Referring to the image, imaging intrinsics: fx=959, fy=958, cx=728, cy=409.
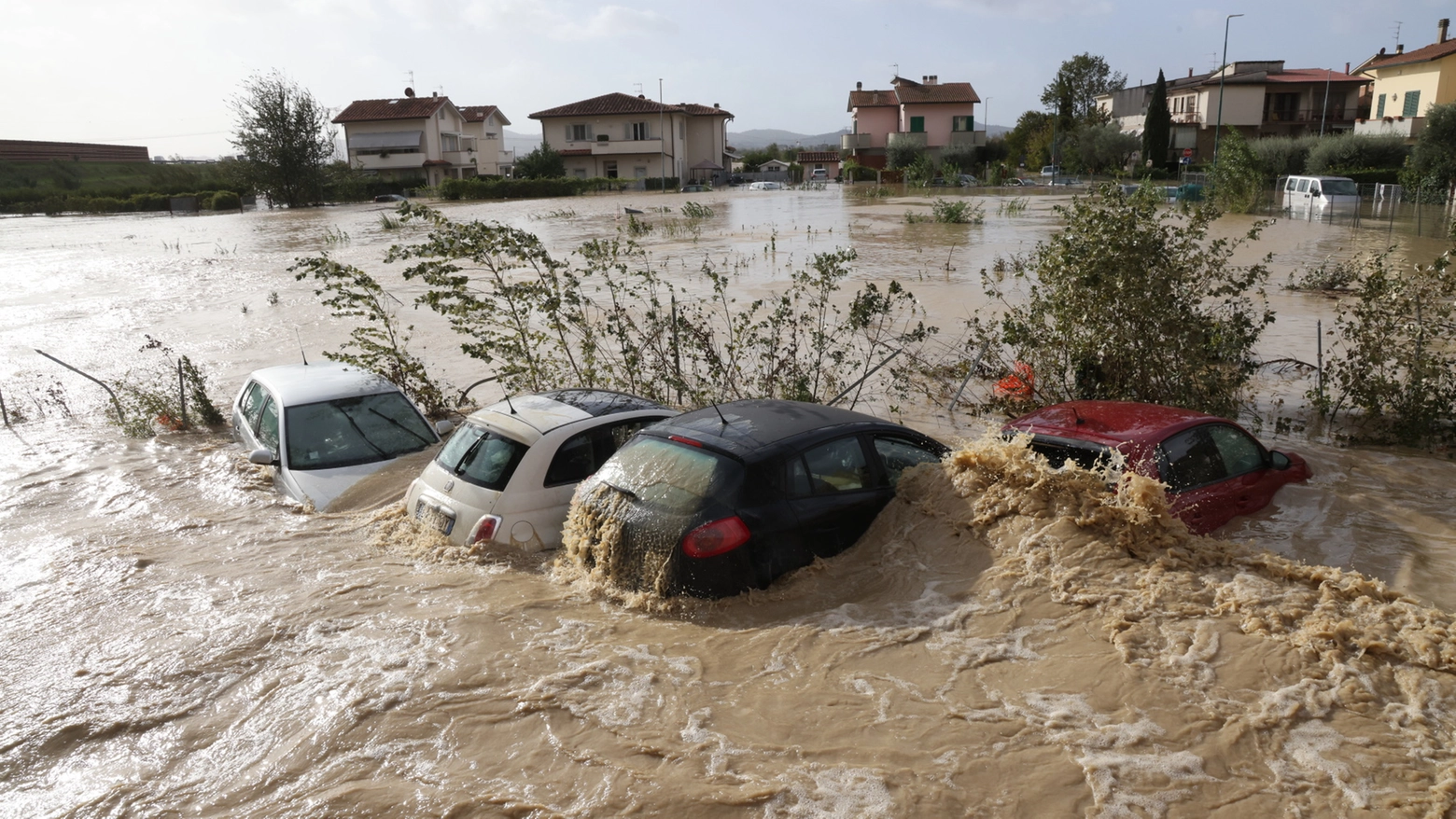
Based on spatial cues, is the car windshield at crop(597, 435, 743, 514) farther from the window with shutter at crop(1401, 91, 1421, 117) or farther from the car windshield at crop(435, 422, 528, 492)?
the window with shutter at crop(1401, 91, 1421, 117)

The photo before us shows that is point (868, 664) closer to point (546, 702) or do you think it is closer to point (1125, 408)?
point (546, 702)

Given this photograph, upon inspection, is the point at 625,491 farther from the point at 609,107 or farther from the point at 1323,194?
the point at 609,107

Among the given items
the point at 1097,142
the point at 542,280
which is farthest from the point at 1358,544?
the point at 1097,142

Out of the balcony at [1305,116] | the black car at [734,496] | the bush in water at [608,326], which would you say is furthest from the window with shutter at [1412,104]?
the black car at [734,496]

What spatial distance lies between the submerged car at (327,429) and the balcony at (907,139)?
236 feet

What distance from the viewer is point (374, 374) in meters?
9.50

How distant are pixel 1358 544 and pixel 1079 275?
148 inches

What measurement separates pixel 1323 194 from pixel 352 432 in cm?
3893

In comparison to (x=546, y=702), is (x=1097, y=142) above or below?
above

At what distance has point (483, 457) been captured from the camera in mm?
6723

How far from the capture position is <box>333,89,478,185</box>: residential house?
69562mm

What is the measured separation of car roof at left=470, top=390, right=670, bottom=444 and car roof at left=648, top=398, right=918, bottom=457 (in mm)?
911

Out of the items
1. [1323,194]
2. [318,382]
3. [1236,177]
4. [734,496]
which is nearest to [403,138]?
[1236,177]

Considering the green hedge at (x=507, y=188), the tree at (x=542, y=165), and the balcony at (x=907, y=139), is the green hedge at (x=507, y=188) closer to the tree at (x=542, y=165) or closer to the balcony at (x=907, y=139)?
the tree at (x=542, y=165)
